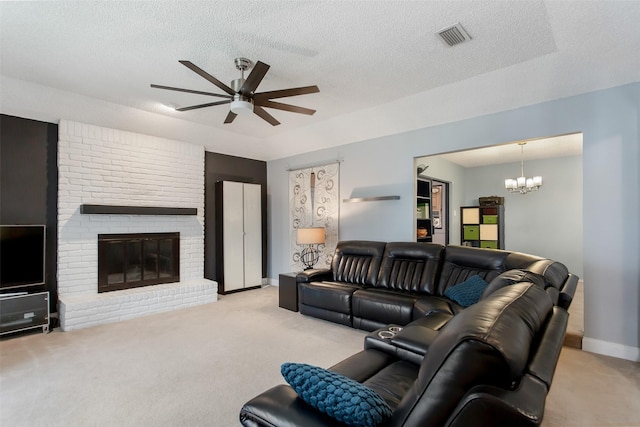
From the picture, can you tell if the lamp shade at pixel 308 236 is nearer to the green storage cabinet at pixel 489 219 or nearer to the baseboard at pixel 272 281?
the baseboard at pixel 272 281

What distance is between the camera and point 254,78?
2.61m

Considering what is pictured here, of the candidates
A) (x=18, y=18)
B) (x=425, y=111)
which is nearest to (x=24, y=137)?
(x=18, y=18)

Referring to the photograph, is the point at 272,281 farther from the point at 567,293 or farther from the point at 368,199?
the point at 567,293

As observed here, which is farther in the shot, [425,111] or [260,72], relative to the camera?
[425,111]

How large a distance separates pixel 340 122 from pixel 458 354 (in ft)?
14.2

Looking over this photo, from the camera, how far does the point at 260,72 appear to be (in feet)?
8.25

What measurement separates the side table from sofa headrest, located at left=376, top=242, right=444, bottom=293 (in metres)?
1.20

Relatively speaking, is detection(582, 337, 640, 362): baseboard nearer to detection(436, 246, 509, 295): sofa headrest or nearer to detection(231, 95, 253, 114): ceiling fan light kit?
detection(436, 246, 509, 295): sofa headrest

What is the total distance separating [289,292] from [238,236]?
70.4 inches

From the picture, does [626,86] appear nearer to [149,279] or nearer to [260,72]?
[260,72]

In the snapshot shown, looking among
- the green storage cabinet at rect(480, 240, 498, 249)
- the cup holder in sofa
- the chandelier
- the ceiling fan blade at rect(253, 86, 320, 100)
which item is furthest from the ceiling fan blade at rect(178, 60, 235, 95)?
the green storage cabinet at rect(480, 240, 498, 249)

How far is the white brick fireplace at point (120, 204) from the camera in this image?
4.03 metres

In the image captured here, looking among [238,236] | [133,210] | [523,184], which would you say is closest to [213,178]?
[238,236]

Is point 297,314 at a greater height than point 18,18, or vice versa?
point 18,18
